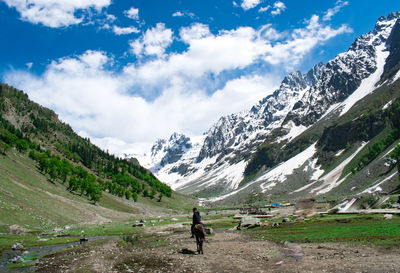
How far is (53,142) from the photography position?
19862cm

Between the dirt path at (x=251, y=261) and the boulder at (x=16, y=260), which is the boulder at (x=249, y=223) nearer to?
the dirt path at (x=251, y=261)

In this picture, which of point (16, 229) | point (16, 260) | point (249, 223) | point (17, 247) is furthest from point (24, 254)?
point (249, 223)

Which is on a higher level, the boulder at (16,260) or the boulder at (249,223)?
the boulder at (16,260)

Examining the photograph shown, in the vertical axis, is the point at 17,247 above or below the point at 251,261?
below

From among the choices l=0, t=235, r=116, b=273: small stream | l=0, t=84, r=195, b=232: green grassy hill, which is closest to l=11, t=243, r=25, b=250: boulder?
l=0, t=235, r=116, b=273: small stream

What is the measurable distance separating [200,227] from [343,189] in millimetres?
166368

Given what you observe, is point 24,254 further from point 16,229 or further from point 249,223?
point 249,223

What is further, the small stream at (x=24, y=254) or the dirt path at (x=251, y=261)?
the small stream at (x=24, y=254)

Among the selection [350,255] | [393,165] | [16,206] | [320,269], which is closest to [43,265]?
[320,269]

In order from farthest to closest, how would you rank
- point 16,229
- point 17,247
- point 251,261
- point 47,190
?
1. point 47,190
2. point 16,229
3. point 17,247
4. point 251,261

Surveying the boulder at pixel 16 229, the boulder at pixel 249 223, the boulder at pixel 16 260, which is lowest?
the boulder at pixel 249 223

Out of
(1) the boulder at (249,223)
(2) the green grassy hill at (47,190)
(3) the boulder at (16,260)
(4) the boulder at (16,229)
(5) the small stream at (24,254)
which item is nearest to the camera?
(5) the small stream at (24,254)

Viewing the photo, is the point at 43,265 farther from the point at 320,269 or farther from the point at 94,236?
the point at 94,236

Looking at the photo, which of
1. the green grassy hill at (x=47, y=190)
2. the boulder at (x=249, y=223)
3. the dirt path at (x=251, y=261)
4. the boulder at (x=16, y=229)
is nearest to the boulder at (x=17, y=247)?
the dirt path at (x=251, y=261)
